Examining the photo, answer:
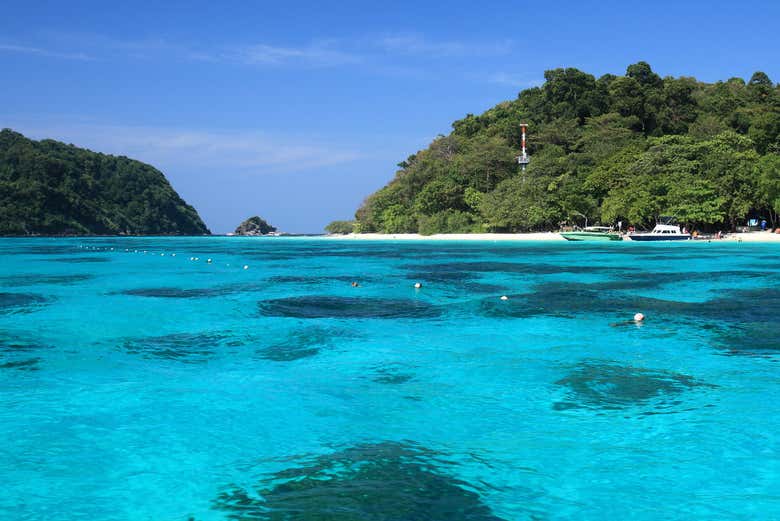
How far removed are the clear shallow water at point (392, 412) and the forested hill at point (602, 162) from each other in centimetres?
5694

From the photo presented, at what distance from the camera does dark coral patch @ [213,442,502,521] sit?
652cm

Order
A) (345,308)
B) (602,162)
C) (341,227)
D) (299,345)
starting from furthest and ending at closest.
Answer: (341,227)
(602,162)
(345,308)
(299,345)

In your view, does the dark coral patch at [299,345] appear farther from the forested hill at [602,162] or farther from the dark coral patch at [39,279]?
the forested hill at [602,162]

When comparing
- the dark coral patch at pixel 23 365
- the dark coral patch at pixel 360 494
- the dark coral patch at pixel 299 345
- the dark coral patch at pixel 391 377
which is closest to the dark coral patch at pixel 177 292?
the dark coral patch at pixel 299 345

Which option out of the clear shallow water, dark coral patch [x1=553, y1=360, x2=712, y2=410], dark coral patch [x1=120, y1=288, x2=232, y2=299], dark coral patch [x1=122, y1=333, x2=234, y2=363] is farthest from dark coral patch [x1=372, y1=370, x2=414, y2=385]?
dark coral patch [x1=120, y1=288, x2=232, y2=299]

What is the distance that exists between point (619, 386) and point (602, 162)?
8524 centimetres

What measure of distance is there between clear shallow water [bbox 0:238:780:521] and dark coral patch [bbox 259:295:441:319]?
224 mm

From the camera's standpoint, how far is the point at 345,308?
71.4ft

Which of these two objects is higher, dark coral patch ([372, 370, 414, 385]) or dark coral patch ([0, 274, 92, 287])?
dark coral patch ([0, 274, 92, 287])

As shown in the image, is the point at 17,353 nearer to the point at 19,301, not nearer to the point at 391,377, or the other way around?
the point at 391,377

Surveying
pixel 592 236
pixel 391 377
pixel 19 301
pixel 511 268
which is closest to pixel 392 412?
pixel 391 377

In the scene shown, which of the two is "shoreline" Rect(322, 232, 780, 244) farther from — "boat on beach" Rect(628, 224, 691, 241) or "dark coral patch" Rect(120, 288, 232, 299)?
"dark coral patch" Rect(120, 288, 232, 299)

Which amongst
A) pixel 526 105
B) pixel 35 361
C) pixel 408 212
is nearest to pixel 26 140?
pixel 408 212

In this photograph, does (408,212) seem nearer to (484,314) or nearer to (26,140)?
(484,314)
